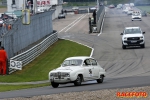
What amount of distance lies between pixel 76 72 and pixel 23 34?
49.2 ft

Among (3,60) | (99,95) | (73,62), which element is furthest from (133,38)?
(99,95)

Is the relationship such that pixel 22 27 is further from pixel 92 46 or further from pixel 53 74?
pixel 53 74

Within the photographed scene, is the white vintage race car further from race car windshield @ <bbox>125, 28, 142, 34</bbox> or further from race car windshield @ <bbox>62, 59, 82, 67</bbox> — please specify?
race car windshield @ <bbox>125, 28, 142, 34</bbox>

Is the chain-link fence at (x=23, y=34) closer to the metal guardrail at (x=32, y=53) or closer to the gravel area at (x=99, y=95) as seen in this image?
the metal guardrail at (x=32, y=53)

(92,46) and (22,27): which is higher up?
(22,27)

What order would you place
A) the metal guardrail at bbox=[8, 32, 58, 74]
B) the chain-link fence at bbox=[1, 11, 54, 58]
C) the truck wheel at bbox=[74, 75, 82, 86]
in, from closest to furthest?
the truck wheel at bbox=[74, 75, 82, 86] < the chain-link fence at bbox=[1, 11, 54, 58] < the metal guardrail at bbox=[8, 32, 58, 74]

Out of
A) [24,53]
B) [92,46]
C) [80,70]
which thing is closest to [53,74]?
[80,70]

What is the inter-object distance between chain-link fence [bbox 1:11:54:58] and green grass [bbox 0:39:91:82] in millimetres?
1330

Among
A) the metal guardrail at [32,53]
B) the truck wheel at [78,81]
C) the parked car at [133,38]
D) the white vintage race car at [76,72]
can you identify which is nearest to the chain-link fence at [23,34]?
the metal guardrail at [32,53]

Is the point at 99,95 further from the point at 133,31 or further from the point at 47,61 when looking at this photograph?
the point at 133,31

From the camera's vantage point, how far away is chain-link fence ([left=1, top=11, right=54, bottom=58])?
1185 inches

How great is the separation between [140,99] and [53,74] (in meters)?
7.17

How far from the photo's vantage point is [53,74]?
68.3ft

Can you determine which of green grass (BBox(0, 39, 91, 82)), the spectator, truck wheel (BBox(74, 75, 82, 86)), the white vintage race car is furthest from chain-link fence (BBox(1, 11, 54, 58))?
truck wheel (BBox(74, 75, 82, 86))
